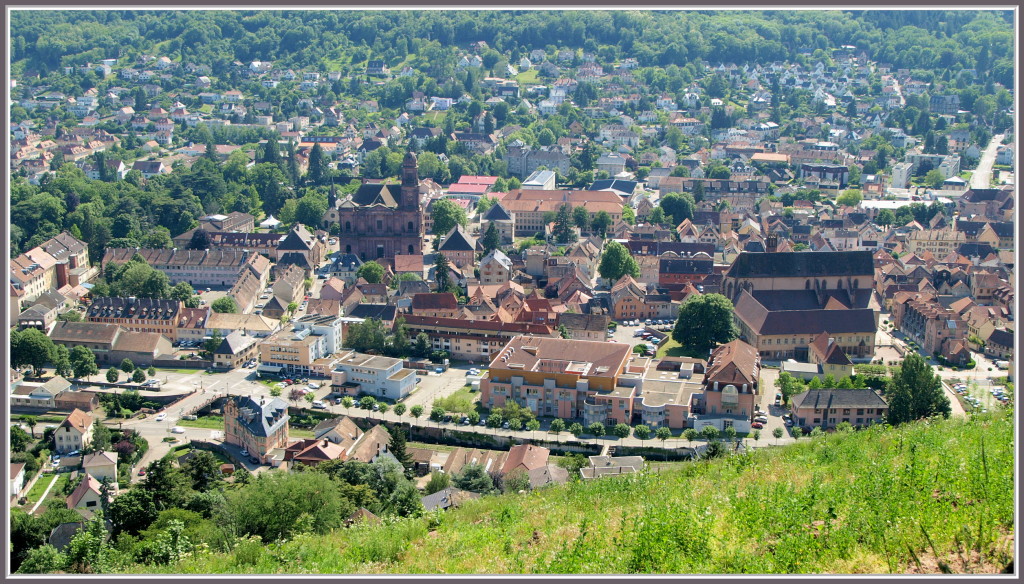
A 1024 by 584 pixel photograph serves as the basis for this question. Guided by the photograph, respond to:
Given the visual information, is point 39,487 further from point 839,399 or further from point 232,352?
point 839,399

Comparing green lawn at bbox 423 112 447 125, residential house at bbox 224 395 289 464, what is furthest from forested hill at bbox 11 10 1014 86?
residential house at bbox 224 395 289 464

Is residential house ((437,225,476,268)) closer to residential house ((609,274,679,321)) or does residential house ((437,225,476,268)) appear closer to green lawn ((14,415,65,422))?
residential house ((609,274,679,321))

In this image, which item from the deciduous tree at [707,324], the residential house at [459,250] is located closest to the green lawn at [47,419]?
the residential house at [459,250]

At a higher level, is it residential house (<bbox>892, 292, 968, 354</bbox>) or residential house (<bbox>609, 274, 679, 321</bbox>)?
residential house (<bbox>892, 292, 968, 354</bbox>)

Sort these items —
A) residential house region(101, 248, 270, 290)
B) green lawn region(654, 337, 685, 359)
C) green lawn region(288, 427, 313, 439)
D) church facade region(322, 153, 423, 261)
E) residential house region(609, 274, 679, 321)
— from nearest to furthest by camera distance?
green lawn region(288, 427, 313, 439), green lawn region(654, 337, 685, 359), residential house region(609, 274, 679, 321), residential house region(101, 248, 270, 290), church facade region(322, 153, 423, 261)

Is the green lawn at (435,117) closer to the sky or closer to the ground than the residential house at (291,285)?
closer to the ground

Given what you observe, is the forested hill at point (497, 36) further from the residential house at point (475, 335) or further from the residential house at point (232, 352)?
the residential house at point (232, 352)

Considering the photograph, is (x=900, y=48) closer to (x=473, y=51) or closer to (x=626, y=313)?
(x=473, y=51)
